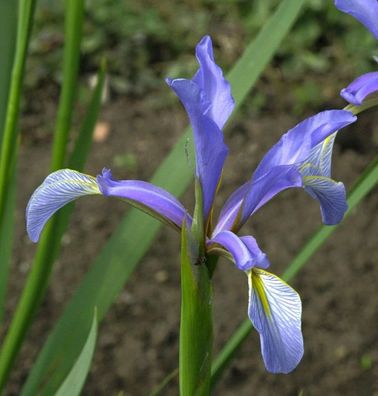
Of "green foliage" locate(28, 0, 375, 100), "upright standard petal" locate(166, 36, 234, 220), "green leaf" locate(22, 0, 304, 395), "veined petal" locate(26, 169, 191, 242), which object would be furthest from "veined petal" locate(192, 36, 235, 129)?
"green foliage" locate(28, 0, 375, 100)

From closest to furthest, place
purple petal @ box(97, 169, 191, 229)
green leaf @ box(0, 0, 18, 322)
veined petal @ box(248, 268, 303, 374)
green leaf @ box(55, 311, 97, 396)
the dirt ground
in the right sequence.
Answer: veined petal @ box(248, 268, 303, 374) → purple petal @ box(97, 169, 191, 229) → green leaf @ box(55, 311, 97, 396) → green leaf @ box(0, 0, 18, 322) → the dirt ground

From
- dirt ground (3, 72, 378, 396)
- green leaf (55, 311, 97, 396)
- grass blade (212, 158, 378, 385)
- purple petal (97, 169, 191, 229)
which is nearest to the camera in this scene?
purple petal (97, 169, 191, 229)

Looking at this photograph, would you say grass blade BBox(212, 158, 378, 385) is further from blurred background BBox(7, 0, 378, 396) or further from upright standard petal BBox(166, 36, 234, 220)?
blurred background BBox(7, 0, 378, 396)

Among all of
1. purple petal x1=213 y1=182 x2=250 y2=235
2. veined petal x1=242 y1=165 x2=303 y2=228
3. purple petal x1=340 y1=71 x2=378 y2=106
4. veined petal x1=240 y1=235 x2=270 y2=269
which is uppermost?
purple petal x1=340 y1=71 x2=378 y2=106

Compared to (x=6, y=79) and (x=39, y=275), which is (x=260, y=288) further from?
(x=6, y=79)

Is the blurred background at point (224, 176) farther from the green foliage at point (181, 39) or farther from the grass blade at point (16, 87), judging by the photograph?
the grass blade at point (16, 87)

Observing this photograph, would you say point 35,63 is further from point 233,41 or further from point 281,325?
point 281,325

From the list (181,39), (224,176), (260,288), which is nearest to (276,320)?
(260,288)
